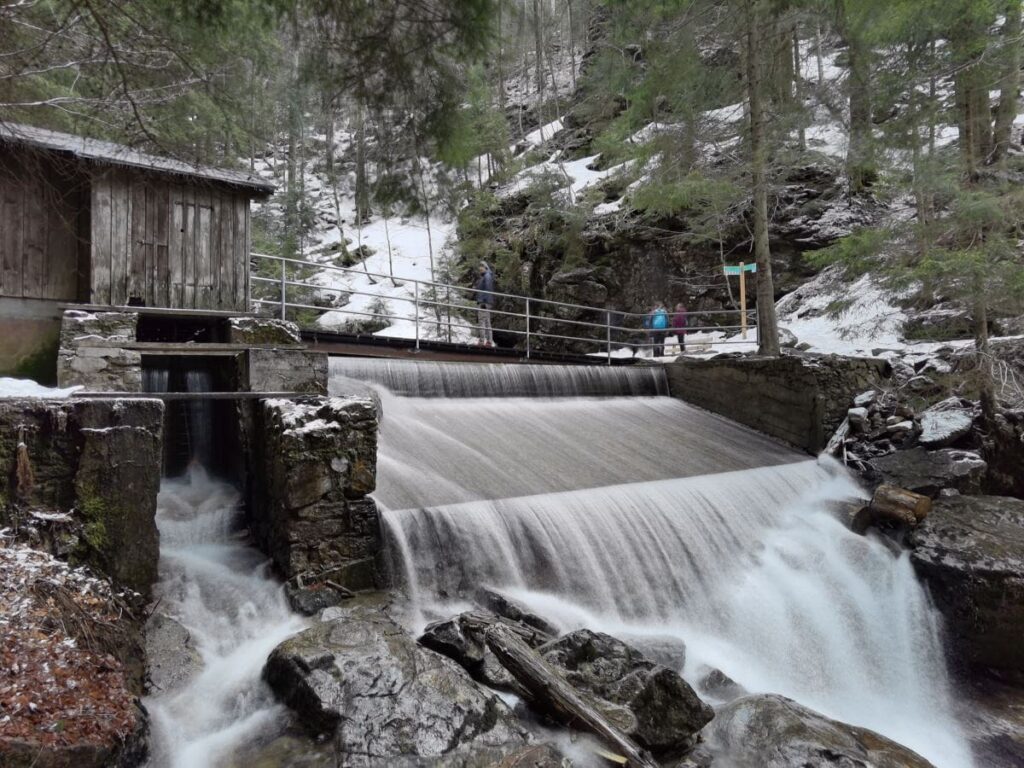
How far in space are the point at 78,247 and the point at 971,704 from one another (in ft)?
33.9

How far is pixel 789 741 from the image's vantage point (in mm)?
3873

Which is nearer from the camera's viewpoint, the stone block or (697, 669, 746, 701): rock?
(697, 669, 746, 701): rock

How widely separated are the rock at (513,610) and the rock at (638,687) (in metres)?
0.44

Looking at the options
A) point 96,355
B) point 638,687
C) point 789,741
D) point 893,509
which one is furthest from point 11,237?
point 893,509

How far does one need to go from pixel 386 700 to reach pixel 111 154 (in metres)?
6.61

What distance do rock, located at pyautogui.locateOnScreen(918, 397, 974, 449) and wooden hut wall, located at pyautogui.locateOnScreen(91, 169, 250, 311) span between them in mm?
9538

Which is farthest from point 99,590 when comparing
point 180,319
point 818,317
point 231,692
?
Answer: point 818,317

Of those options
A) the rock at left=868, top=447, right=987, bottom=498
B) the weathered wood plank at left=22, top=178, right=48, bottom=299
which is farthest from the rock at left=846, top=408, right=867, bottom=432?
the weathered wood plank at left=22, top=178, right=48, bottom=299

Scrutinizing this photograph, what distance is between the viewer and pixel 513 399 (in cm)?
968

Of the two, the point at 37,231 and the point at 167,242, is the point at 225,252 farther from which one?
the point at 37,231

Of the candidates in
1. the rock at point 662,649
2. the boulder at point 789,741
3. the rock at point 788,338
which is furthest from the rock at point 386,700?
the rock at point 788,338

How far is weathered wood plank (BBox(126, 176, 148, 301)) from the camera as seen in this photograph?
23.4 feet

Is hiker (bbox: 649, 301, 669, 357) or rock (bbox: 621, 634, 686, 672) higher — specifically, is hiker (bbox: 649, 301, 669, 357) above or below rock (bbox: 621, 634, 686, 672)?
above

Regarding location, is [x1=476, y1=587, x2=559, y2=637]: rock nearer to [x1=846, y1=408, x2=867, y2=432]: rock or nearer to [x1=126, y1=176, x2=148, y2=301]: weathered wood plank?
[x1=126, y1=176, x2=148, y2=301]: weathered wood plank
